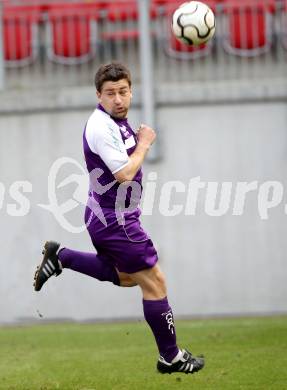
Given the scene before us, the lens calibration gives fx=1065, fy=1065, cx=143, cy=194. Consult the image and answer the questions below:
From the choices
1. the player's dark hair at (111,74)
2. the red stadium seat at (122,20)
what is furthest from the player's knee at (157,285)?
the red stadium seat at (122,20)

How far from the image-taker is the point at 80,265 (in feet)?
24.5

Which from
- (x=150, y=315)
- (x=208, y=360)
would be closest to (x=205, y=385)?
(x=150, y=315)

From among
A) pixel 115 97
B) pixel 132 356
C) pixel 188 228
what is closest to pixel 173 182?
pixel 188 228

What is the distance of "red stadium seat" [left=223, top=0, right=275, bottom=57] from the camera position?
551 inches

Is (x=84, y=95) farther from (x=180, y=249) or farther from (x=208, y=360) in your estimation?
(x=208, y=360)

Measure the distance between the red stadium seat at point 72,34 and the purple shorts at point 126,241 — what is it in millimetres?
7508

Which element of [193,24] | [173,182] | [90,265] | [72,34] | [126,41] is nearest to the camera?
[90,265]

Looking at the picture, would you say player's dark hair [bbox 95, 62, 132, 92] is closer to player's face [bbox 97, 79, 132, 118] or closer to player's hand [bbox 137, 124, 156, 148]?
player's face [bbox 97, 79, 132, 118]

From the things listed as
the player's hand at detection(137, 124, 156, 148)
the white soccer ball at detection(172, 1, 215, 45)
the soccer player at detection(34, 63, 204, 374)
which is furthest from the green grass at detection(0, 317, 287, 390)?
the white soccer ball at detection(172, 1, 215, 45)

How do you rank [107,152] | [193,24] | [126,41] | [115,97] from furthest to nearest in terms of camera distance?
[126,41], [193,24], [115,97], [107,152]

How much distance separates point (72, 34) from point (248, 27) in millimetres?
2387

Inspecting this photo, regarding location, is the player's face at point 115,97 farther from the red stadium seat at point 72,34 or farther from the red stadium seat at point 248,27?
the red stadium seat at point 72,34

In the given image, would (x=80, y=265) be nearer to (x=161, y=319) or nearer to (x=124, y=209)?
(x=124, y=209)

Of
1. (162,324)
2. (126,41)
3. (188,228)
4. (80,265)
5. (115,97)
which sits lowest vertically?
(188,228)
